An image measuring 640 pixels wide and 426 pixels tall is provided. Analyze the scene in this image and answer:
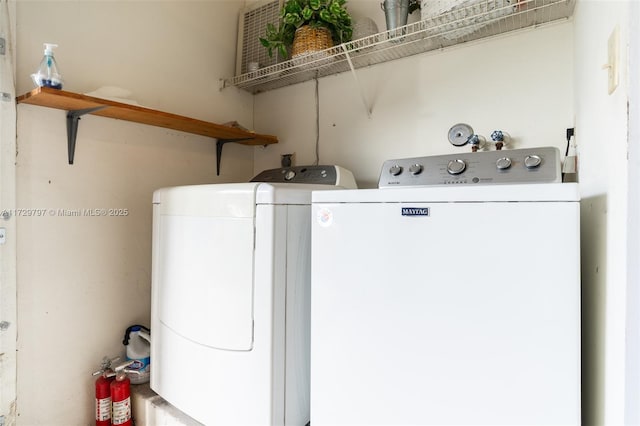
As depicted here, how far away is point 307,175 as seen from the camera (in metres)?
1.65

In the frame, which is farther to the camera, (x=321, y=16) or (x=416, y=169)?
(x=321, y=16)

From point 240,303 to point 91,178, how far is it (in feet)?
3.03

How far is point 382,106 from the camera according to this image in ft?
5.74

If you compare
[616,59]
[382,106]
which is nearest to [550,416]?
[616,59]

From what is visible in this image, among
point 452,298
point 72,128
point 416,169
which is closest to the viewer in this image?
point 452,298

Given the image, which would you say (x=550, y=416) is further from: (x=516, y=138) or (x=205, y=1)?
(x=205, y=1)

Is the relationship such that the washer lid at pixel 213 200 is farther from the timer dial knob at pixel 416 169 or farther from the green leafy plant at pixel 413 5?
the green leafy plant at pixel 413 5

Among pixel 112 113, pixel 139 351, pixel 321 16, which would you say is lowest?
pixel 139 351

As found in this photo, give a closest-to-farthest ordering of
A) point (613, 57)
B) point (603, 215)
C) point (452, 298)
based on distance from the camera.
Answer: point (613, 57), point (603, 215), point (452, 298)

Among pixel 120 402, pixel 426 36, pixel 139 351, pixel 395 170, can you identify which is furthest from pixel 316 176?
pixel 120 402

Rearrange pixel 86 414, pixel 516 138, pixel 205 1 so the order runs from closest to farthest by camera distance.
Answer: pixel 516 138, pixel 86 414, pixel 205 1

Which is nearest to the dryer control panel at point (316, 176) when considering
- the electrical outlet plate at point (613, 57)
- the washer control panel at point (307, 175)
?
the washer control panel at point (307, 175)

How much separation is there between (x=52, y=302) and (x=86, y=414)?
51 cm

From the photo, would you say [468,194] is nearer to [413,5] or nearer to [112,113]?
[413,5]
